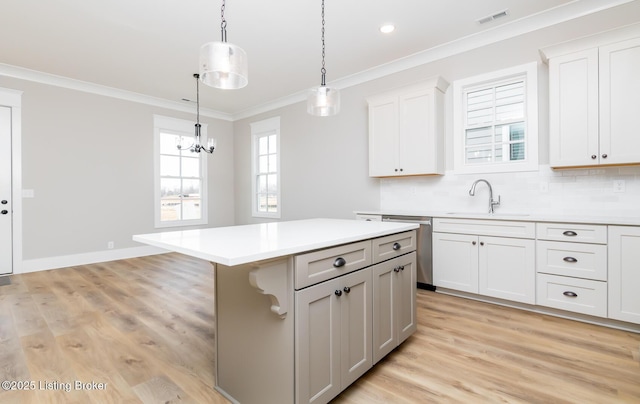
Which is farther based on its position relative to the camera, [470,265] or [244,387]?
[470,265]

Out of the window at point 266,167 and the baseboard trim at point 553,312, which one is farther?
the window at point 266,167

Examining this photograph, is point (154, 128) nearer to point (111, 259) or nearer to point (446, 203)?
point (111, 259)

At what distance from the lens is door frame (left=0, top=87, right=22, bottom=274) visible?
4414 mm

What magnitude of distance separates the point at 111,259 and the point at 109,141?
197 centimetres

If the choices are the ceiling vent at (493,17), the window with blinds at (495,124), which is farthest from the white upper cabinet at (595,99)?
the ceiling vent at (493,17)

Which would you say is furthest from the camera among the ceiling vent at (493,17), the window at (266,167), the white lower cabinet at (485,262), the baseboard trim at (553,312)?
the window at (266,167)

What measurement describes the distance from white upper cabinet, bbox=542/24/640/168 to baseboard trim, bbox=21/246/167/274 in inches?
241

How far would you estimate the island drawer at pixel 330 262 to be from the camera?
145 cm

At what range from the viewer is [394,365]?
2.02m

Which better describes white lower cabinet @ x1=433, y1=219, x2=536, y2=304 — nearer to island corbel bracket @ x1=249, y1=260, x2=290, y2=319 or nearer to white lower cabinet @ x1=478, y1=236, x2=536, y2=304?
white lower cabinet @ x1=478, y1=236, x2=536, y2=304

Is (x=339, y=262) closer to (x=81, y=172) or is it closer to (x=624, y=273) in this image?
(x=624, y=273)

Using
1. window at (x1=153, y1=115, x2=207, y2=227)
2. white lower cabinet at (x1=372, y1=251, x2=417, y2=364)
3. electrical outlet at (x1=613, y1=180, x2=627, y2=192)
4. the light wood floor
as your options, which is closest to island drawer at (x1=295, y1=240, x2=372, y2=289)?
white lower cabinet at (x1=372, y1=251, x2=417, y2=364)

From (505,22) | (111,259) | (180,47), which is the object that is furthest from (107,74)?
(505,22)

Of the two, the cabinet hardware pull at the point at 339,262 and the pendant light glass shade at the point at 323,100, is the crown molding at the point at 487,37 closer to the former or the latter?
the pendant light glass shade at the point at 323,100
